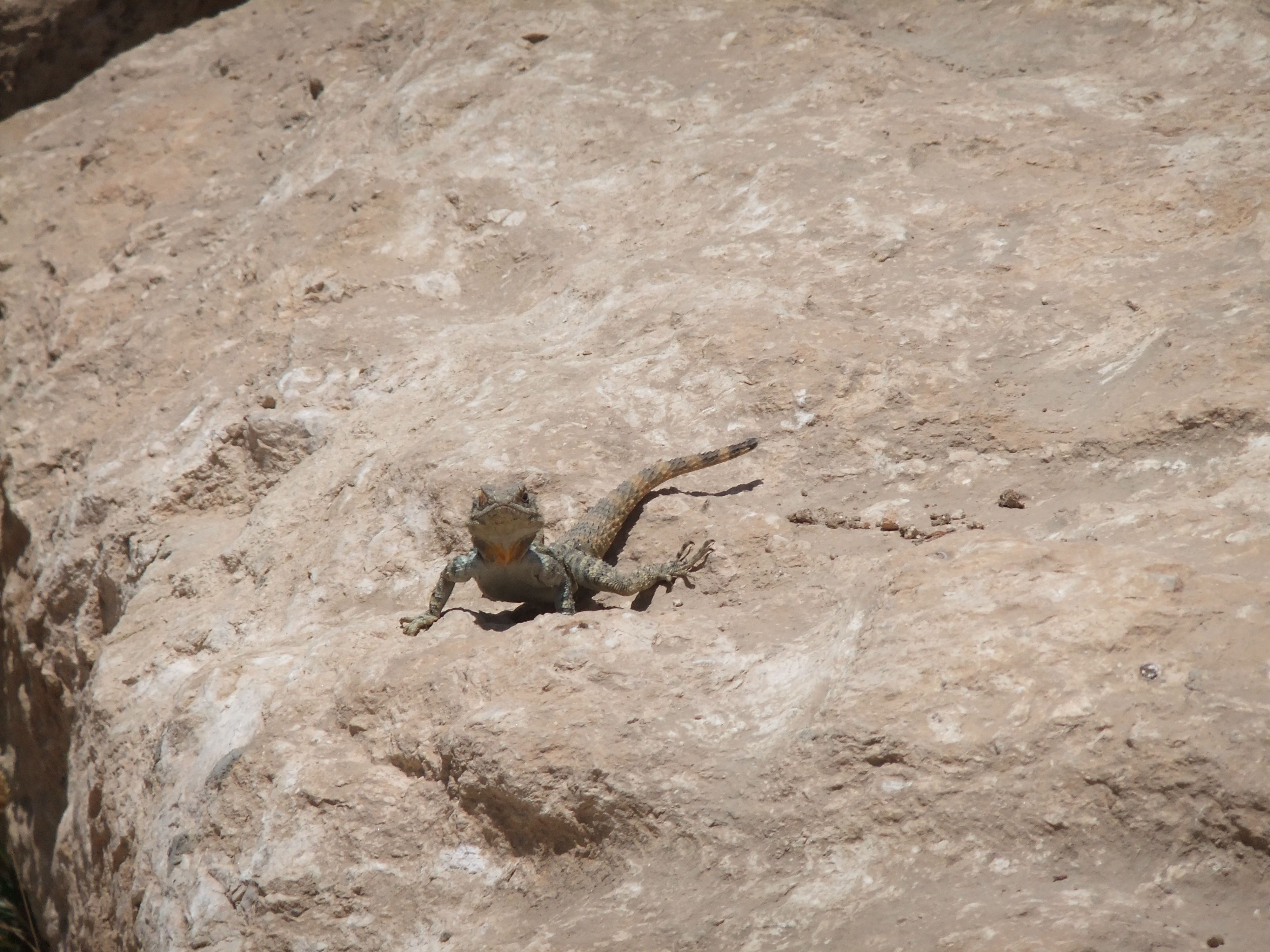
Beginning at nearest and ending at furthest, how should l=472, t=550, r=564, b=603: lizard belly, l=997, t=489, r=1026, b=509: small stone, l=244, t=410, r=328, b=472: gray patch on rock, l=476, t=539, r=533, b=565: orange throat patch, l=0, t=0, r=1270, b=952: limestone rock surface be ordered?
l=0, t=0, r=1270, b=952: limestone rock surface < l=997, t=489, r=1026, b=509: small stone < l=476, t=539, r=533, b=565: orange throat patch < l=472, t=550, r=564, b=603: lizard belly < l=244, t=410, r=328, b=472: gray patch on rock

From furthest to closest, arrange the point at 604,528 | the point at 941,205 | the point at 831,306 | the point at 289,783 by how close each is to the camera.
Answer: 1. the point at 941,205
2. the point at 831,306
3. the point at 604,528
4. the point at 289,783

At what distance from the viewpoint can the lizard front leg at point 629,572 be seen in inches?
160

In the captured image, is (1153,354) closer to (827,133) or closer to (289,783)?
(827,133)

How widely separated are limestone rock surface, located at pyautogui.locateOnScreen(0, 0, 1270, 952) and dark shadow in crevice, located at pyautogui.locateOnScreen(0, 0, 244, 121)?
69cm

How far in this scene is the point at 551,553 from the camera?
4.16 meters

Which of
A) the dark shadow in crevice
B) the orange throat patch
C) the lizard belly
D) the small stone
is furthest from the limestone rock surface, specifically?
the dark shadow in crevice

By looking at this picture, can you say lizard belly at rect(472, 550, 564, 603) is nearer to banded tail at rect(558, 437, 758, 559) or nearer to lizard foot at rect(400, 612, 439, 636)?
banded tail at rect(558, 437, 758, 559)

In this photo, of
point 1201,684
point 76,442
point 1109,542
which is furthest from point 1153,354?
point 76,442

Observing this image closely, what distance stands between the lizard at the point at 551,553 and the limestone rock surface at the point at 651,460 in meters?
0.13

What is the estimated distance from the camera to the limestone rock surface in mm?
2773

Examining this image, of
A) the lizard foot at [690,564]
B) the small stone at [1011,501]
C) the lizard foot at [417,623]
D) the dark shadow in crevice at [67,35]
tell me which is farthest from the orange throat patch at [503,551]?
the dark shadow in crevice at [67,35]

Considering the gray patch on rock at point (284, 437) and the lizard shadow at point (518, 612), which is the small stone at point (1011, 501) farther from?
the gray patch on rock at point (284, 437)

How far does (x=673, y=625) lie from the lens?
362cm

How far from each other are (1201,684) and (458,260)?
4410 mm
